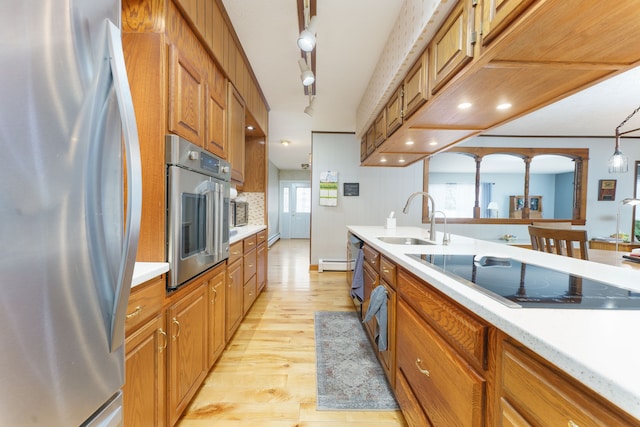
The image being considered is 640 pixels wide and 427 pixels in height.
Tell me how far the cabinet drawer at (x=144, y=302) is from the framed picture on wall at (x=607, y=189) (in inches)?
257

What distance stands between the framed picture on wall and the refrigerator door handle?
21.5ft

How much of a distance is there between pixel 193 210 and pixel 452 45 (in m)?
1.60

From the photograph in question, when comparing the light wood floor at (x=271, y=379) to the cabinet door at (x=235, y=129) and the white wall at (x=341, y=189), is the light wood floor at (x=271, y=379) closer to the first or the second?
the cabinet door at (x=235, y=129)

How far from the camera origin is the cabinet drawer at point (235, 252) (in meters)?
2.00

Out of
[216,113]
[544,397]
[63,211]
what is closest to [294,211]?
[216,113]

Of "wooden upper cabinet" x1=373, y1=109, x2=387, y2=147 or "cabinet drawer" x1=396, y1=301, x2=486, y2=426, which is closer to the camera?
"cabinet drawer" x1=396, y1=301, x2=486, y2=426

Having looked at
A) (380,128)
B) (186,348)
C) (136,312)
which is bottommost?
(186,348)

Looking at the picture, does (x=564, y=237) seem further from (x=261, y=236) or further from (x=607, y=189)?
(x=607, y=189)

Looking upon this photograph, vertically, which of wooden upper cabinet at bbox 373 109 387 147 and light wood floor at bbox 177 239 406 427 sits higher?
wooden upper cabinet at bbox 373 109 387 147

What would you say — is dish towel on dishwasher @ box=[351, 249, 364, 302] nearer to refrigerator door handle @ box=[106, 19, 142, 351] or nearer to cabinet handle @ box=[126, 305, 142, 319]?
cabinet handle @ box=[126, 305, 142, 319]

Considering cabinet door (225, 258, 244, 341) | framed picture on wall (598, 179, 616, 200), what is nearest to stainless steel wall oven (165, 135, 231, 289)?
cabinet door (225, 258, 244, 341)

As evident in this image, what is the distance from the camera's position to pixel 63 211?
0.54 metres

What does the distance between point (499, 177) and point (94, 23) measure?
37.3 feet

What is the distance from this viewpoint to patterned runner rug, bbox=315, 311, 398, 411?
1540 mm
